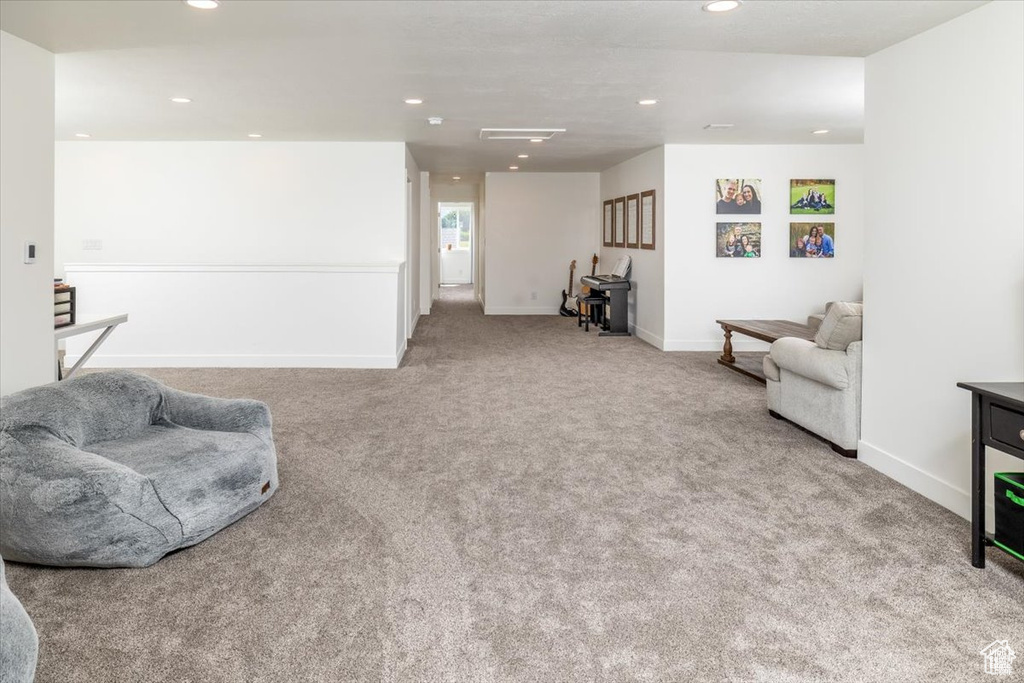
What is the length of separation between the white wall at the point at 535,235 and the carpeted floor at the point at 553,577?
7243mm

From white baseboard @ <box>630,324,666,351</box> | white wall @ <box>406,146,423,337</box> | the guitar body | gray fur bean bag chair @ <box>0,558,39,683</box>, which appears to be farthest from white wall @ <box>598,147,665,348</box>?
gray fur bean bag chair @ <box>0,558,39,683</box>

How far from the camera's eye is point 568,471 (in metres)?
3.75

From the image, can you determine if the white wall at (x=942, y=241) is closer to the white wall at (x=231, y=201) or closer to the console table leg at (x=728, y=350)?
the console table leg at (x=728, y=350)

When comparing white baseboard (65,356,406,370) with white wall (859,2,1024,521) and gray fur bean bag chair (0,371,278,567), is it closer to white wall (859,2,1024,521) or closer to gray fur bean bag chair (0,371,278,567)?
gray fur bean bag chair (0,371,278,567)

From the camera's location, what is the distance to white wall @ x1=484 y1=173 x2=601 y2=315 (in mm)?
11273

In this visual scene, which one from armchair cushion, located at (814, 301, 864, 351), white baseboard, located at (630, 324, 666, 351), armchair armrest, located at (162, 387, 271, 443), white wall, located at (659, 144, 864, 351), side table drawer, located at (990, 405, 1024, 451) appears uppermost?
white wall, located at (659, 144, 864, 351)

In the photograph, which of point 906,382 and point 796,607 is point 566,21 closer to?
point 906,382

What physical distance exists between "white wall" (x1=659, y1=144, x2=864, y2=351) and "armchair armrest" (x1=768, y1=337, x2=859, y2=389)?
3329 millimetres

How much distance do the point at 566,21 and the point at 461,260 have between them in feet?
54.9

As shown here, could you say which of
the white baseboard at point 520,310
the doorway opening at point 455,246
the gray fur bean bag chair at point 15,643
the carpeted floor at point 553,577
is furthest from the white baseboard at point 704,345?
the doorway opening at point 455,246

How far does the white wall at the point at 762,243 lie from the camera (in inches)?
309

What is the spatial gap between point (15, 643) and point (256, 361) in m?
5.72

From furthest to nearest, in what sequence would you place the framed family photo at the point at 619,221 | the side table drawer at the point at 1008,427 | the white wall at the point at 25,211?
the framed family photo at the point at 619,221
the white wall at the point at 25,211
the side table drawer at the point at 1008,427

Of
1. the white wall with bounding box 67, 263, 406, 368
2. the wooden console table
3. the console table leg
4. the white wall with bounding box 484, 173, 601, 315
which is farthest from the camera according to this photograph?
the white wall with bounding box 484, 173, 601, 315
